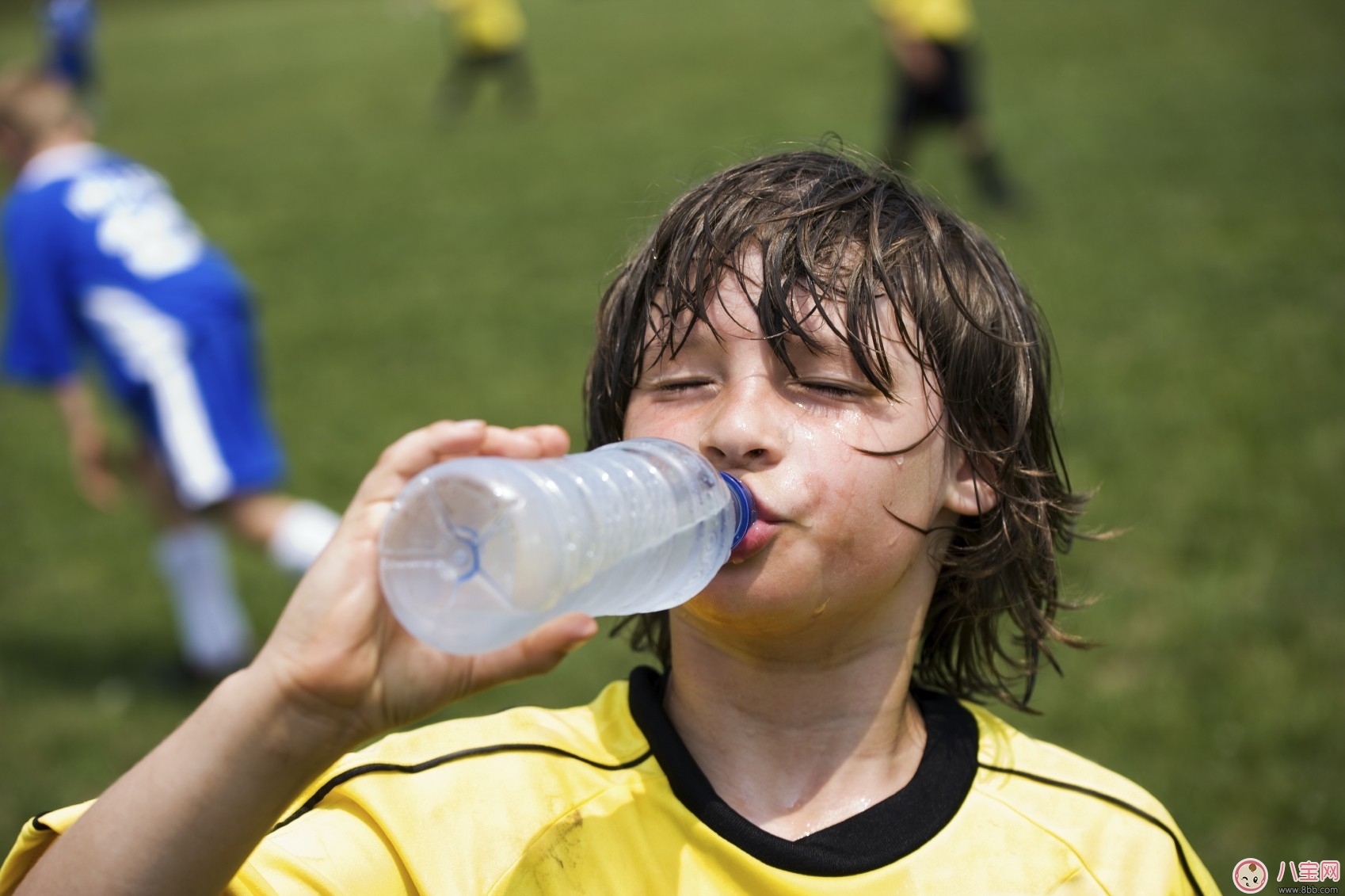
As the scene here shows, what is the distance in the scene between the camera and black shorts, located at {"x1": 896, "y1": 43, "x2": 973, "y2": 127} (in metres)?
11.1

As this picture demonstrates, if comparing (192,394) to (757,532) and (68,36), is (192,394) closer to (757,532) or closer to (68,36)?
(757,532)

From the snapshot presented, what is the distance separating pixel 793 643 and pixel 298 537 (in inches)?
138

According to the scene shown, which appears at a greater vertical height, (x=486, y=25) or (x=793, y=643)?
(x=486, y=25)

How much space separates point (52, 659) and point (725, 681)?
4.32 metres

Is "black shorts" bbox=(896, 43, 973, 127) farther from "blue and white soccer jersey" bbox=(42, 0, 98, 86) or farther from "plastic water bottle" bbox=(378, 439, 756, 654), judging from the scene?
"plastic water bottle" bbox=(378, 439, 756, 654)

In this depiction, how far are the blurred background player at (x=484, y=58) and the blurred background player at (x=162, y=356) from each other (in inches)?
535

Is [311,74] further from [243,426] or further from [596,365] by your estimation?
[596,365]

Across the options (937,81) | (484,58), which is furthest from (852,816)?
(484,58)

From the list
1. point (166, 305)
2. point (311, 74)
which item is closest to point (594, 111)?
point (311, 74)

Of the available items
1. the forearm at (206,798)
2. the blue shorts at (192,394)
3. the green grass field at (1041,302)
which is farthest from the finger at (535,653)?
the blue shorts at (192,394)

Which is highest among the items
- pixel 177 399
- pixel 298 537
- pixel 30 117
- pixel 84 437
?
pixel 30 117

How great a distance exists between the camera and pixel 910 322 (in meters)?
1.94

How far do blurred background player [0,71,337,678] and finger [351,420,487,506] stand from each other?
3419 millimetres

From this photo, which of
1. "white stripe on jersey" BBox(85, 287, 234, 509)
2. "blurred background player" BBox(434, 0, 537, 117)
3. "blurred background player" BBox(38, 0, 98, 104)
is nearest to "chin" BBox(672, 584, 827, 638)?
"white stripe on jersey" BBox(85, 287, 234, 509)
